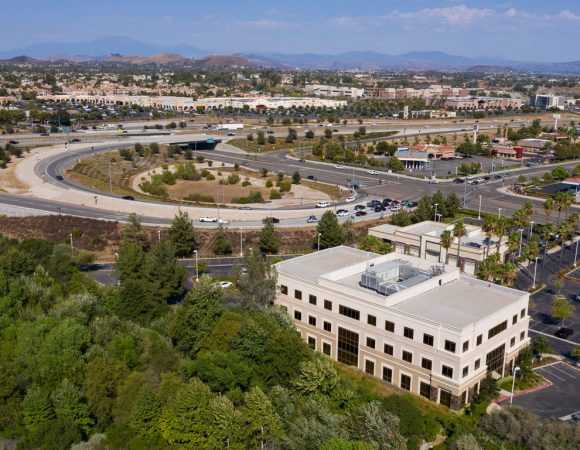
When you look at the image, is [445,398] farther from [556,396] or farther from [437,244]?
[437,244]

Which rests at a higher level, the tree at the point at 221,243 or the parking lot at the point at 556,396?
the tree at the point at 221,243

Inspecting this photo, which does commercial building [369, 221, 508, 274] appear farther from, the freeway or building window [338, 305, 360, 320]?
building window [338, 305, 360, 320]

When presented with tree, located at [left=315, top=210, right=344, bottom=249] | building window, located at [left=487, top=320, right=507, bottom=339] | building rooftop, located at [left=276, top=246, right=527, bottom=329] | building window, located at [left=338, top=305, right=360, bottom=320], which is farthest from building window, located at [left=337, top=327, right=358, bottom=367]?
tree, located at [left=315, top=210, right=344, bottom=249]

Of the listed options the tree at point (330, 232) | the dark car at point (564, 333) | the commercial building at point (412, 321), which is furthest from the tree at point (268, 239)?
the dark car at point (564, 333)

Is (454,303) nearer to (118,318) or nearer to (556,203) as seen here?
(118,318)

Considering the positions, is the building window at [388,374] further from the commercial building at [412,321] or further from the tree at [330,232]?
the tree at [330,232]

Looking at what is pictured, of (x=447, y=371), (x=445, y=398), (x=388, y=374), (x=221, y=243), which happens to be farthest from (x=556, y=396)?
(x=221, y=243)

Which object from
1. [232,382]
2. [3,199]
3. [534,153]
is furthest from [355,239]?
[534,153]
